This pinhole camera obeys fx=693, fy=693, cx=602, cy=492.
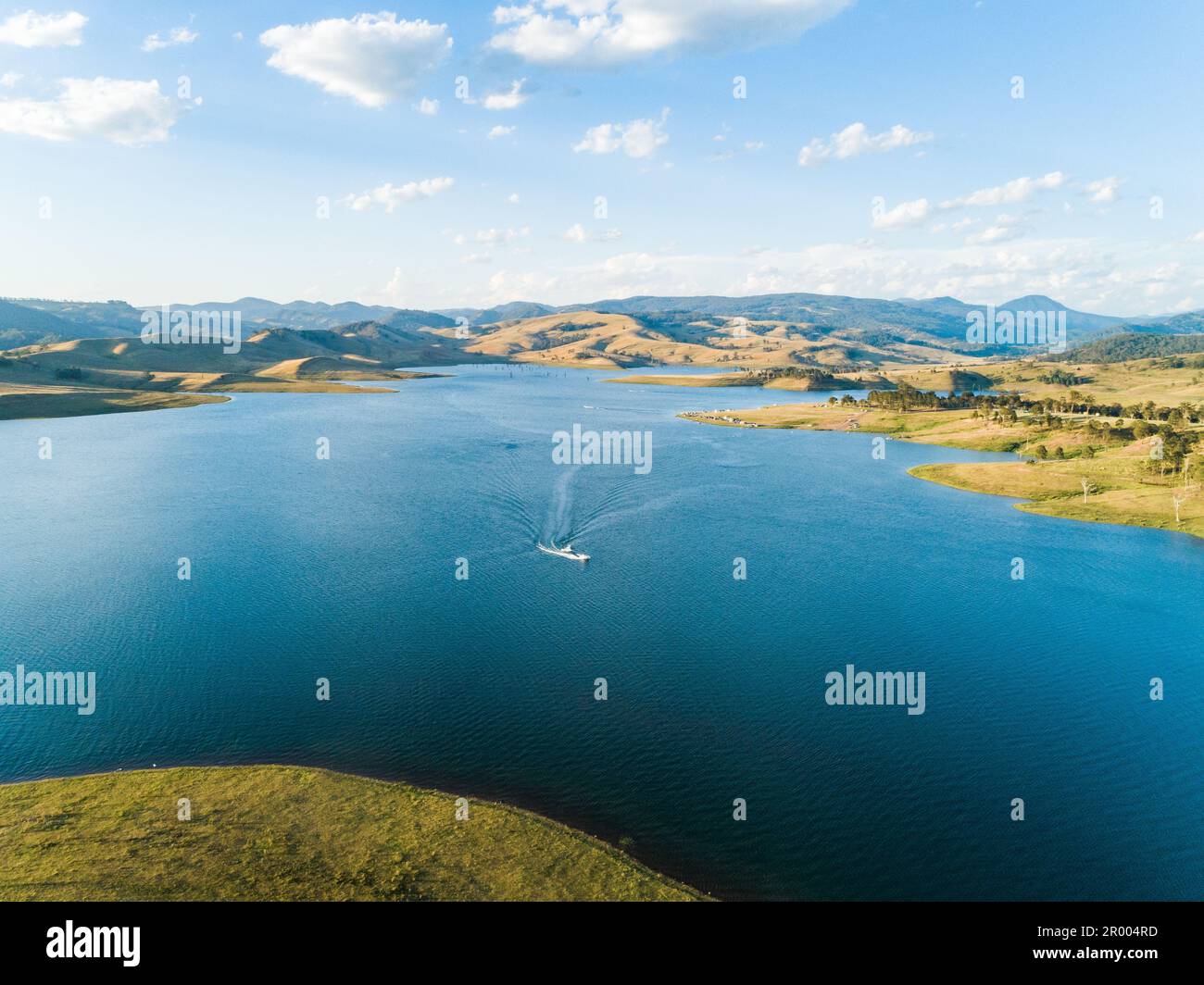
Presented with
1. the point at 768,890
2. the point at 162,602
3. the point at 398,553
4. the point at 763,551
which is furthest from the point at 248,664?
the point at 763,551

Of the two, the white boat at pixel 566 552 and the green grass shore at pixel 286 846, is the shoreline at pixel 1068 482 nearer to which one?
the white boat at pixel 566 552

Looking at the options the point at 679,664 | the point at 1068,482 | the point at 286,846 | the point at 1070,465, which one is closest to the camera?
the point at 286,846

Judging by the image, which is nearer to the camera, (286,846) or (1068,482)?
(286,846)

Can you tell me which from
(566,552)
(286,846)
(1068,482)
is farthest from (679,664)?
(1068,482)

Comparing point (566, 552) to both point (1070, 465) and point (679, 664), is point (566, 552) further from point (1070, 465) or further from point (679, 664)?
point (1070, 465)

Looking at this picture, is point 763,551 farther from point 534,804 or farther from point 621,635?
point 534,804

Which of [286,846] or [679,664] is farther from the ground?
[679,664]
